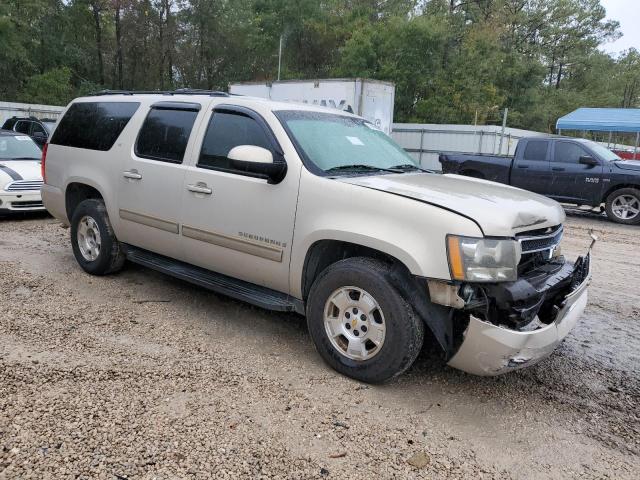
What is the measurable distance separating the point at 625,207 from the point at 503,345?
997 cm

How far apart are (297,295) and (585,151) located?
9958 millimetres

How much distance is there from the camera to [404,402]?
3.27 meters

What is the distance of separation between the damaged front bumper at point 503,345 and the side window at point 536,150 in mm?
9598

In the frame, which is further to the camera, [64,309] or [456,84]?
[456,84]

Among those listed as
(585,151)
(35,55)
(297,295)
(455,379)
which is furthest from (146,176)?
(35,55)

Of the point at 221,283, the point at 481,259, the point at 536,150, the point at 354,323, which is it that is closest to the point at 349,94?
the point at 536,150

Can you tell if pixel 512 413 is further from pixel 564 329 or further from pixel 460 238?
pixel 460 238

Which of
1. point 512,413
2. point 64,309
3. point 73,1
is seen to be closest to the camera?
point 512,413

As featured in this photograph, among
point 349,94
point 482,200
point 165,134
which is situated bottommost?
point 482,200

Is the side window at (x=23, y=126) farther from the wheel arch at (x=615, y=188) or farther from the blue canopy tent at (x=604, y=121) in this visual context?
the blue canopy tent at (x=604, y=121)

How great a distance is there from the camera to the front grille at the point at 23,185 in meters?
8.42

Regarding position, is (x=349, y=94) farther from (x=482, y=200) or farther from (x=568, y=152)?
(x=482, y=200)

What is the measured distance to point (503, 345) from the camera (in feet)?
9.50

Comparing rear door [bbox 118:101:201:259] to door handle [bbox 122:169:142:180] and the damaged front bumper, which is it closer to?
door handle [bbox 122:169:142:180]
